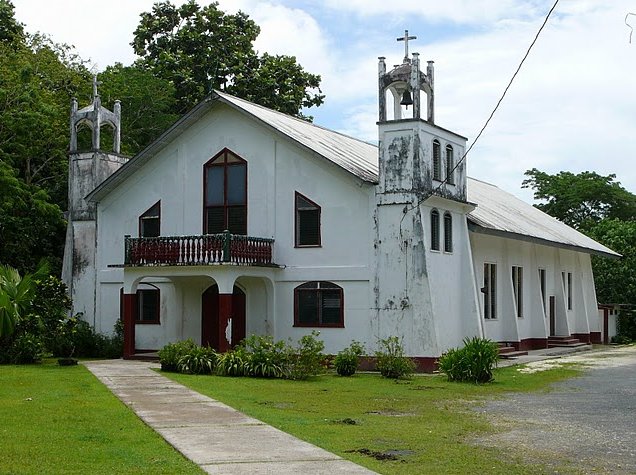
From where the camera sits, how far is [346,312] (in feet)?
92.7

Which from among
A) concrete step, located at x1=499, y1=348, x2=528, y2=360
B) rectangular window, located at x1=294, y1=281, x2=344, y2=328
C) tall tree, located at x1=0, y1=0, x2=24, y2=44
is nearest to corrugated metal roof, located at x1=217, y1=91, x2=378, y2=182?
rectangular window, located at x1=294, y1=281, x2=344, y2=328

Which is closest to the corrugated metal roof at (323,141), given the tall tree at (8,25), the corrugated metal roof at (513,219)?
the corrugated metal roof at (513,219)

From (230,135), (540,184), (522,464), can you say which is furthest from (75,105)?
(540,184)

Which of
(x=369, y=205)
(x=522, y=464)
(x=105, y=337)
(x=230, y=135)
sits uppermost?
(x=230, y=135)

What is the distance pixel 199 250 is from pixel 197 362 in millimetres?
4218

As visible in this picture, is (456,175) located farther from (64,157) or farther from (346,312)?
(64,157)

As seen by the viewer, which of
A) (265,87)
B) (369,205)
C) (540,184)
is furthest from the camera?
(540,184)

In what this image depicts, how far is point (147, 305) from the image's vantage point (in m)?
32.1

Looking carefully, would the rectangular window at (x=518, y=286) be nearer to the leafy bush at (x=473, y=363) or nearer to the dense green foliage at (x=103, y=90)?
the leafy bush at (x=473, y=363)

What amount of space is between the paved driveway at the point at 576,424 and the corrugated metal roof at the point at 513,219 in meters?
8.15

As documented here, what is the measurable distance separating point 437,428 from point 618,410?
4867 millimetres

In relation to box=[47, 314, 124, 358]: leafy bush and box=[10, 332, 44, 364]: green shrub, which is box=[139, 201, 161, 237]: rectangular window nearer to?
box=[47, 314, 124, 358]: leafy bush

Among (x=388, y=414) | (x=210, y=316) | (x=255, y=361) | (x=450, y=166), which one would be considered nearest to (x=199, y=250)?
(x=210, y=316)

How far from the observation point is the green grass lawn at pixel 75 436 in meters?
11.2
